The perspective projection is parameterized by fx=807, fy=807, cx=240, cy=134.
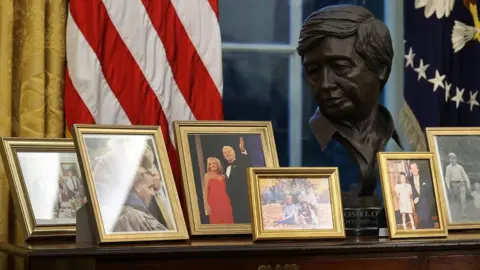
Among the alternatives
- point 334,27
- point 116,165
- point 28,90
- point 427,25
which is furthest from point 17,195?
point 427,25

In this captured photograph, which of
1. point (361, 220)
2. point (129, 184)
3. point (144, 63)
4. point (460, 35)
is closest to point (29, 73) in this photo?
point (144, 63)

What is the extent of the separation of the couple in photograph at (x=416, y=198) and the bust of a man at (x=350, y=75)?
9 cm

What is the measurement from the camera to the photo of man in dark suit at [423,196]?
6.11ft

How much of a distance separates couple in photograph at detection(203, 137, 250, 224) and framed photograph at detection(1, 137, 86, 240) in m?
0.29

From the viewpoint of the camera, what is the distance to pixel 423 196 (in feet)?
6.19

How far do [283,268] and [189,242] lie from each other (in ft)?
0.68

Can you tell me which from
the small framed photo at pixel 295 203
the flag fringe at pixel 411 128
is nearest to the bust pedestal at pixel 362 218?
the small framed photo at pixel 295 203

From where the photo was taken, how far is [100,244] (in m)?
1.61

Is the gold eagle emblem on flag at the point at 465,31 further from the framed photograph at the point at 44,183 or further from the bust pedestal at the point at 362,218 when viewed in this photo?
the framed photograph at the point at 44,183

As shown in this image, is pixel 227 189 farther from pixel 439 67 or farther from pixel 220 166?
pixel 439 67

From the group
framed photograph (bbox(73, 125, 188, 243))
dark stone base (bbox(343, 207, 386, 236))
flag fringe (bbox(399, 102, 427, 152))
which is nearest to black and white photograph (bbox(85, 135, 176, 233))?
framed photograph (bbox(73, 125, 188, 243))

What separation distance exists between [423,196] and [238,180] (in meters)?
0.44

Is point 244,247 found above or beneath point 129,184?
beneath

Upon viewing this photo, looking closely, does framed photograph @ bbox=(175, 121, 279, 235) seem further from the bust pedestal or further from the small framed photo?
the bust pedestal
